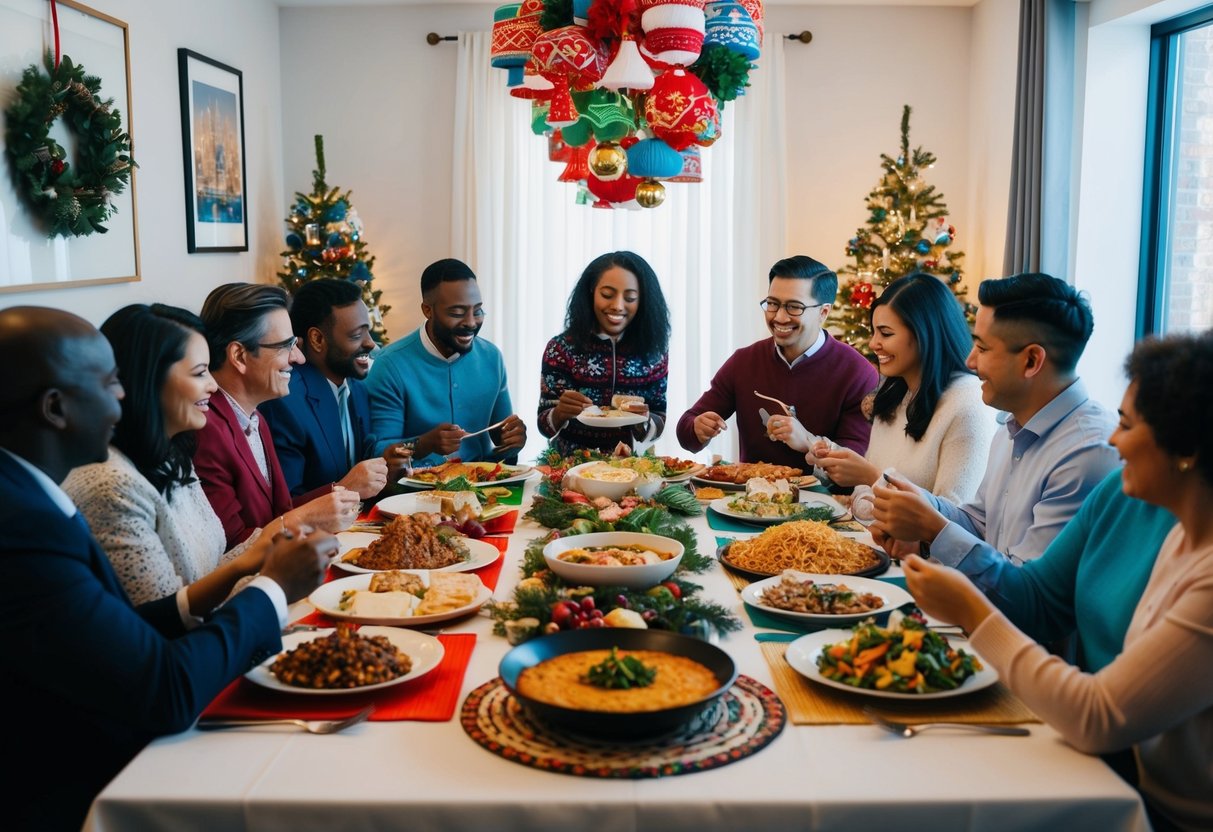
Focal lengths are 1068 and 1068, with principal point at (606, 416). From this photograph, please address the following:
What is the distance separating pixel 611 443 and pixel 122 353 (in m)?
2.23

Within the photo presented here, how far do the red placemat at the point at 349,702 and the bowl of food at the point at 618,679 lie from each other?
14cm

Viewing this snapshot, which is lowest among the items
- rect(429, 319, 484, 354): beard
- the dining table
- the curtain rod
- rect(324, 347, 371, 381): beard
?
the dining table

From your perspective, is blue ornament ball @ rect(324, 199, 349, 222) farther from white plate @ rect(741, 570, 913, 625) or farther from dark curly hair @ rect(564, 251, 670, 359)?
white plate @ rect(741, 570, 913, 625)

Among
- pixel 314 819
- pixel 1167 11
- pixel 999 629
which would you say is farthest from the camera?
pixel 1167 11

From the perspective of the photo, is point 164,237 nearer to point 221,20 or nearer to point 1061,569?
point 221,20

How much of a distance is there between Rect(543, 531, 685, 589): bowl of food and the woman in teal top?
0.57 metres

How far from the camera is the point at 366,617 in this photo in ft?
6.13

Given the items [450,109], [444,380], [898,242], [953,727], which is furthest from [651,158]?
[450,109]

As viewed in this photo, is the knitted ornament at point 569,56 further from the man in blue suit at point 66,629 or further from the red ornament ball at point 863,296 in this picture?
the red ornament ball at point 863,296

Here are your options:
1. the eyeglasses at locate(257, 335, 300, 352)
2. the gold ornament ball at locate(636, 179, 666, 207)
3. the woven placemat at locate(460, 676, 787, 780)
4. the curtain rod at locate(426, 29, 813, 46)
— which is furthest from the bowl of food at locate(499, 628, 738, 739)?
the curtain rod at locate(426, 29, 813, 46)

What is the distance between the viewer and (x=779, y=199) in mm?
6195

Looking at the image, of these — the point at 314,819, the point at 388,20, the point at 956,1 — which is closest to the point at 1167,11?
the point at 956,1

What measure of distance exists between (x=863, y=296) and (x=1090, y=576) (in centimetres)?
392

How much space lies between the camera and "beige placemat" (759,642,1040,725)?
149 cm
